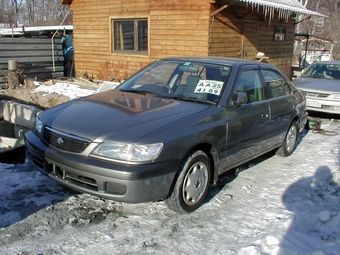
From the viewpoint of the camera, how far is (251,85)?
4902 mm

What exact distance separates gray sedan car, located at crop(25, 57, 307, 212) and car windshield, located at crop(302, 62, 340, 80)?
19.0 feet

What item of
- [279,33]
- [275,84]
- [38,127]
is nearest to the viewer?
[38,127]

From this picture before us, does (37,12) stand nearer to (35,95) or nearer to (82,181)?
(35,95)

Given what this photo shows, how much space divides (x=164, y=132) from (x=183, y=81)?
4.42 feet

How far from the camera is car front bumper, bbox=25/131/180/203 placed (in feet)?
10.7

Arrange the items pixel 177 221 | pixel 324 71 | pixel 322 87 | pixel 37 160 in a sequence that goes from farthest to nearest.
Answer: pixel 324 71, pixel 322 87, pixel 37 160, pixel 177 221

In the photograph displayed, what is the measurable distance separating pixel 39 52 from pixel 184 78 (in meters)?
11.1

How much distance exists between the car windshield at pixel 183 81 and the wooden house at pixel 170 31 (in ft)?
19.5

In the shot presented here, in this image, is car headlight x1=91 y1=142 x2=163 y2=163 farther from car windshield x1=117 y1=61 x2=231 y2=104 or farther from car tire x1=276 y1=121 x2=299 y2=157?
car tire x1=276 y1=121 x2=299 y2=157

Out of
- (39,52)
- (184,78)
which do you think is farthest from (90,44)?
(184,78)

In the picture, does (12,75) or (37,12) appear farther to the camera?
(37,12)

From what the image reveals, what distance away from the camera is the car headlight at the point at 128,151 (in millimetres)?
3262

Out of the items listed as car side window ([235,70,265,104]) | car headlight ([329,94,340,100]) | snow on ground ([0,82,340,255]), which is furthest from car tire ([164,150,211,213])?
car headlight ([329,94,340,100])

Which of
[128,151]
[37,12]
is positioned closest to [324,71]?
[128,151]
